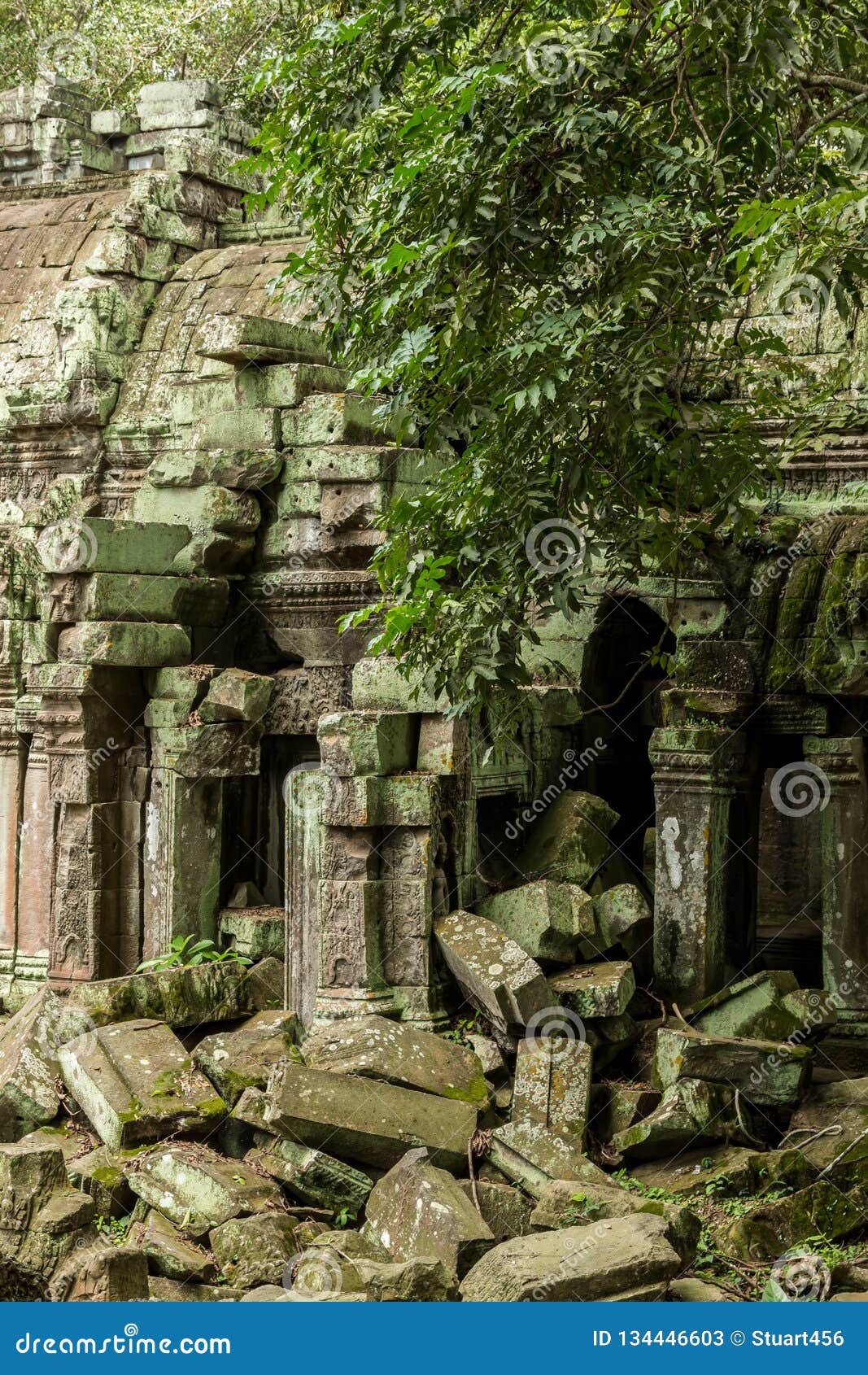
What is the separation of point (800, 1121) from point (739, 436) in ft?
11.3

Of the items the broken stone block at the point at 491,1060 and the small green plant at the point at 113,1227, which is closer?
the small green plant at the point at 113,1227

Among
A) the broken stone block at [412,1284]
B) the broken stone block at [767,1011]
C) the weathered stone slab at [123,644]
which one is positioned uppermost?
the weathered stone slab at [123,644]

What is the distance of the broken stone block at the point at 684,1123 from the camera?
850cm

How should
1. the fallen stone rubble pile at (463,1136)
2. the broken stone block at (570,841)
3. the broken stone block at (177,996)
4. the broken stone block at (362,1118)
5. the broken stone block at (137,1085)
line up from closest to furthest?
the fallen stone rubble pile at (463,1136)
the broken stone block at (362,1118)
the broken stone block at (137,1085)
the broken stone block at (177,996)
the broken stone block at (570,841)

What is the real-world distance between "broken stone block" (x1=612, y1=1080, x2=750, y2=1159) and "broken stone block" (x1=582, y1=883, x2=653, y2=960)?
3.69 ft

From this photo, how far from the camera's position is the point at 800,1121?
28.7 ft

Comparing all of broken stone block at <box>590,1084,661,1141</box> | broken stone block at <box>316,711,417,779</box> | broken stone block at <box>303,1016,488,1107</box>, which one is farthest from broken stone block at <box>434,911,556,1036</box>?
broken stone block at <box>316,711,417,779</box>

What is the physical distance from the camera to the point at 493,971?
355 inches

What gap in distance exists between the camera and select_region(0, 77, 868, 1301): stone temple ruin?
7.78m

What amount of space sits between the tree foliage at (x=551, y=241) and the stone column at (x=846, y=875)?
4.95 ft

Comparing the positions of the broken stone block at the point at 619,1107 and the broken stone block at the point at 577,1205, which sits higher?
the broken stone block at the point at 619,1107

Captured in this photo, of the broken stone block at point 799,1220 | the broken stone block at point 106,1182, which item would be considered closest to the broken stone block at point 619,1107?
the broken stone block at point 799,1220

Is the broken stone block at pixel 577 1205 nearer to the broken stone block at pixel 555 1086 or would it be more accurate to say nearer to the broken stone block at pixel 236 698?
the broken stone block at pixel 555 1086

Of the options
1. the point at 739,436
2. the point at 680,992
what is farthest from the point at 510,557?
the point at 680,992
